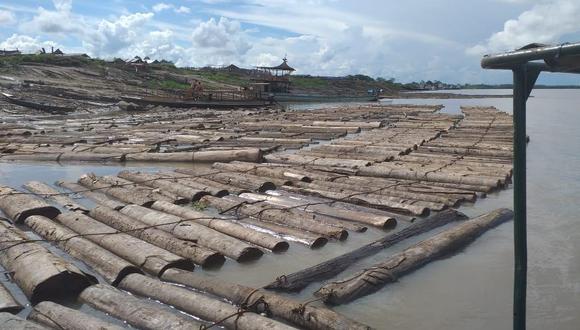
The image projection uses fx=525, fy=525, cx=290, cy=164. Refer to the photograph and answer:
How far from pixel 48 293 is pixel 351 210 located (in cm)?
536

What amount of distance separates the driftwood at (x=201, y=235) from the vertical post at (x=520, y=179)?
4217mm

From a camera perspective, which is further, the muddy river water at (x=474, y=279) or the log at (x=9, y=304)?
the muddy river water at (x=474, y=279)

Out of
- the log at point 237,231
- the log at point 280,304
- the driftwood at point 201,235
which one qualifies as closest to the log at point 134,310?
the log at point 280,304

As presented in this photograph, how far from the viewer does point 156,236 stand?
7.68 metres

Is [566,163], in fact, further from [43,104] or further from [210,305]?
[43,104]

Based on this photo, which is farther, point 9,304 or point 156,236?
point 156,236

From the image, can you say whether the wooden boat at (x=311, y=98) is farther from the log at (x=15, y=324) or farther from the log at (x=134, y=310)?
the log at (x=15, y=324)

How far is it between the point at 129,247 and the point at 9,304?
1765 millimetres

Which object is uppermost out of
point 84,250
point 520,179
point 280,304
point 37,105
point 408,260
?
point 37,105

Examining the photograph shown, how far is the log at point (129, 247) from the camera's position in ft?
21.9

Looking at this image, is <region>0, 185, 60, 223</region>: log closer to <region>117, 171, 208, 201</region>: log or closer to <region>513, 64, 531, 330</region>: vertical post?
<region>117, 171, 208, 201</region>: log

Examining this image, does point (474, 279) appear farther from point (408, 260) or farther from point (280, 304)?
point (280, 304)

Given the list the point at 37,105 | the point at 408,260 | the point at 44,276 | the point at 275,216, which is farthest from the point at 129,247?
the point at 37,105

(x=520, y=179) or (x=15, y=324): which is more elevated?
(x=520, y=179)
